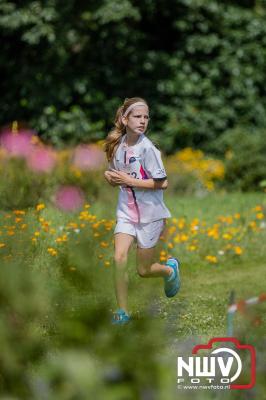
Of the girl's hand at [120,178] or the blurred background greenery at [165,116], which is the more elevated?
the blurred background greenery at [165,116]

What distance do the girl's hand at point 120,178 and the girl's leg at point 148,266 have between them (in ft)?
1.56

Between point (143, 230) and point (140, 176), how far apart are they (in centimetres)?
33

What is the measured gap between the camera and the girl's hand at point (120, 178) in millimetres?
5355

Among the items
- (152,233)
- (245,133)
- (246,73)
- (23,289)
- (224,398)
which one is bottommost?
(224,398)

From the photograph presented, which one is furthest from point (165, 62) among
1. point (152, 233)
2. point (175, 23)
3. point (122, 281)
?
point (122, 281)

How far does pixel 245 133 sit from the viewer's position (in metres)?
13.5

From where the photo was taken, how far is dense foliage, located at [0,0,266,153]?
1414cm

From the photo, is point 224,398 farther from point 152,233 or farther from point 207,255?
point 207,255

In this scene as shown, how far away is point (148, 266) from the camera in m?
5.70

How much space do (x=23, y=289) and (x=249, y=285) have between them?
14.6 feet

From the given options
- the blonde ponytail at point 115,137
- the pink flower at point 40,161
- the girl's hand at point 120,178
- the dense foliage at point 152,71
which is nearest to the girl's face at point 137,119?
the blonde ponytail at point 115,137

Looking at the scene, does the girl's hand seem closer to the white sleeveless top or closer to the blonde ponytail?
the white sleeveless top

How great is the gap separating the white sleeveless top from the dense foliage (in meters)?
8.53

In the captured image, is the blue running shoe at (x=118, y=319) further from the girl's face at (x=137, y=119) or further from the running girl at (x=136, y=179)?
the girl's face at (x=137, y=119)
